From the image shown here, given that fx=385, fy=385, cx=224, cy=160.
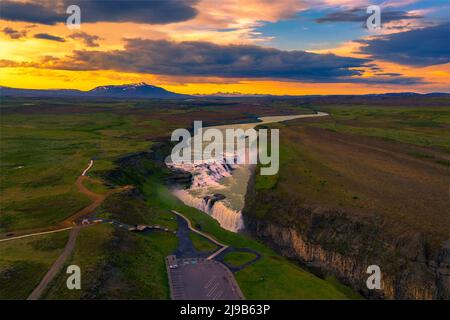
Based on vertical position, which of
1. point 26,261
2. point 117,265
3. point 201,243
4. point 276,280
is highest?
point 26,261

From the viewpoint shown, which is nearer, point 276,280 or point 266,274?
point 276,280

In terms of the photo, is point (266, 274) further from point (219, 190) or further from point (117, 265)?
point (219, 190)

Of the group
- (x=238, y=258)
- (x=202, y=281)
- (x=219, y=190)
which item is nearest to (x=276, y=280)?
(x=238, y=258)

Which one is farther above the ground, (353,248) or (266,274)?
(353,248)

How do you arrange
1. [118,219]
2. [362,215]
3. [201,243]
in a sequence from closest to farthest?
1. [362,215]
2. [201,243]
3. [118,219]

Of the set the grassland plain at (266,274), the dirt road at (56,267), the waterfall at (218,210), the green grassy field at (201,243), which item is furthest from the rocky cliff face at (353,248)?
the dirt road at (56,267)

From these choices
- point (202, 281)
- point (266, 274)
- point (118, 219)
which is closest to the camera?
point (202, 281)
